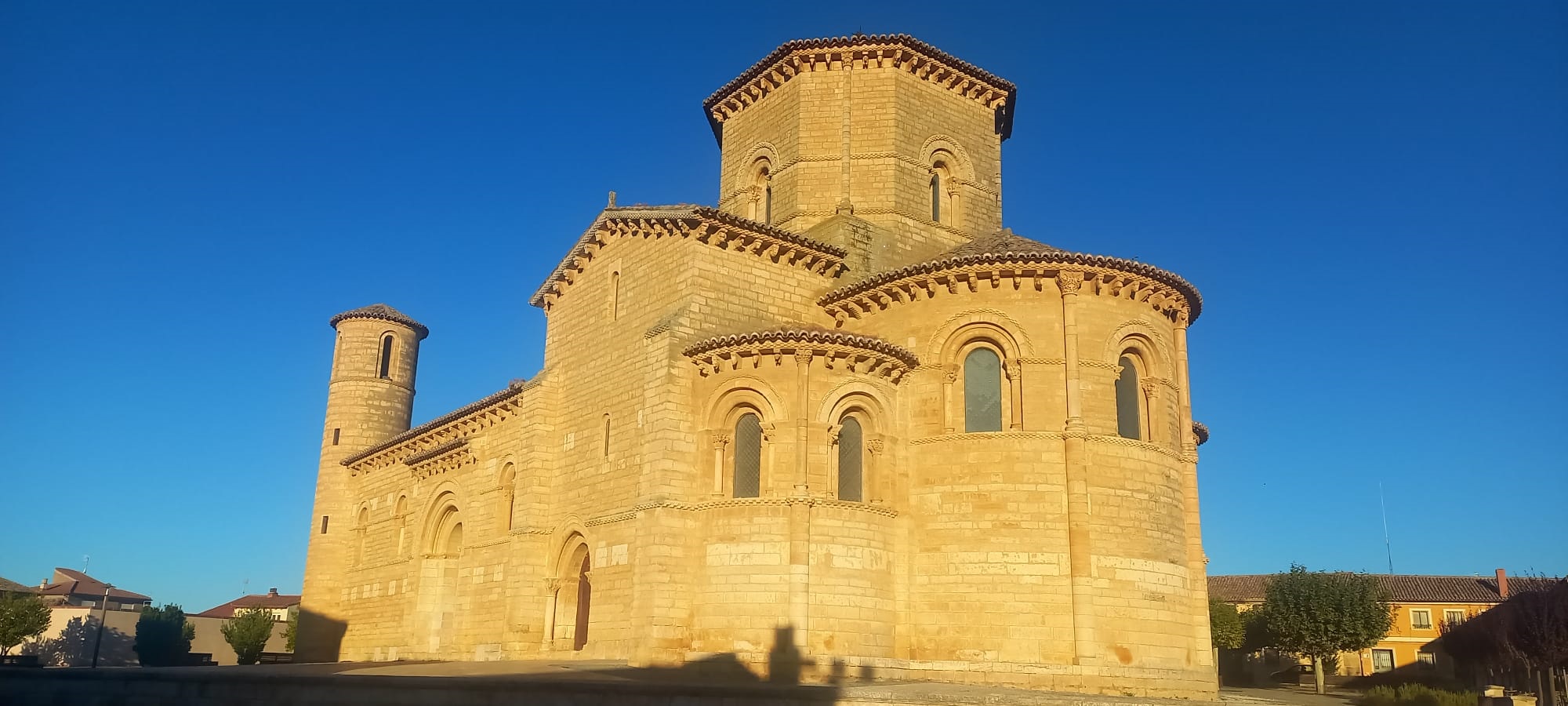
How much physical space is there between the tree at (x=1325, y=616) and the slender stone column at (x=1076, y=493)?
997 inches

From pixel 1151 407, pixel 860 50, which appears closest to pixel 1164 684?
pixel 1151 407

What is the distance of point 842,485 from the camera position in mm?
18844

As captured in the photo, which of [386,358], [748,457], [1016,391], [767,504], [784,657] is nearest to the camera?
[784,657]

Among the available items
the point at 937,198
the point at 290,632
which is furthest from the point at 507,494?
the point at 290,632

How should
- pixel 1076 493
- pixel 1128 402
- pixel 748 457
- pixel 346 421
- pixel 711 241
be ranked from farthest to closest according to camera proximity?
1. pixel 346 421
2. pixel 711 241
3. pixel 1128 402
4. pixel 748 457
5. pixel 1076 493

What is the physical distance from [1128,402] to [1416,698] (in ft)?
39.4

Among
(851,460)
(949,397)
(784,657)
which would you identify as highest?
(949,397)

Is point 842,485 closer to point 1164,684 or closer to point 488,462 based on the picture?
point 1164,684

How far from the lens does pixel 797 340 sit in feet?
60.3

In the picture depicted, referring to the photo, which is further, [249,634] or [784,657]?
[249,634]

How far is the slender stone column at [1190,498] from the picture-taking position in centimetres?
1952

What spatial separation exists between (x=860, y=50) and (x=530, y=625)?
13.8 meters

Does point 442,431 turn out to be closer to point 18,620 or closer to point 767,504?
point 767,504

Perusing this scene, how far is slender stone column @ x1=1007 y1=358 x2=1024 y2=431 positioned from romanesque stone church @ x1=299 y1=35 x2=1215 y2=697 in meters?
0.05
